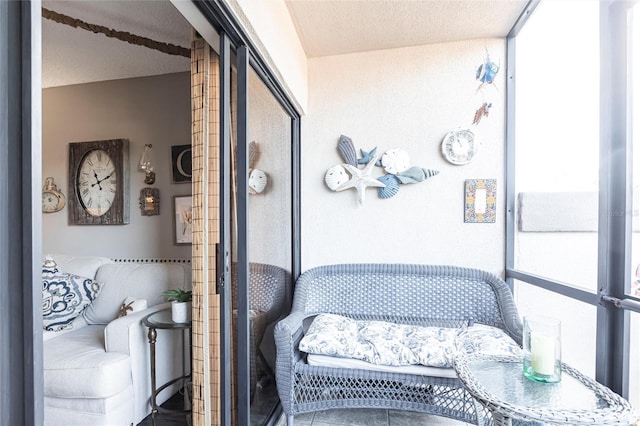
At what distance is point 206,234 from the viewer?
138cm

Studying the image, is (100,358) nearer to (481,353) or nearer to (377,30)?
(481,353)

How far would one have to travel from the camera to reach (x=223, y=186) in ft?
4.14

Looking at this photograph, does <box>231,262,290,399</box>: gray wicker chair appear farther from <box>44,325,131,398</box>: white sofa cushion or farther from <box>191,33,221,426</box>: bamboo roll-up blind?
<box>44,325,131,398</box>: white sofa cushion

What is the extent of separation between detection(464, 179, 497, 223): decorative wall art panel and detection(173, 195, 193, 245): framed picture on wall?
2.19 meters

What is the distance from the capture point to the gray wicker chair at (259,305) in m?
1.47

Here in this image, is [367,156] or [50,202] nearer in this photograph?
[367,156]

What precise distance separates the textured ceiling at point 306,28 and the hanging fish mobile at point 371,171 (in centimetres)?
77

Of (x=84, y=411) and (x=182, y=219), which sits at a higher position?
(x=182, y=219)

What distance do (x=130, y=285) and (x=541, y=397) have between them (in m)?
2.48

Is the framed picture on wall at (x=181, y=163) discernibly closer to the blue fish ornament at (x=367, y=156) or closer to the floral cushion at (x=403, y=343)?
the blue fish ornament at (x=367, y=156)

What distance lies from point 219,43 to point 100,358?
1.72 metres

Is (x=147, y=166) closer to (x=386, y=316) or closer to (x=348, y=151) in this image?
(x=348, y=151)

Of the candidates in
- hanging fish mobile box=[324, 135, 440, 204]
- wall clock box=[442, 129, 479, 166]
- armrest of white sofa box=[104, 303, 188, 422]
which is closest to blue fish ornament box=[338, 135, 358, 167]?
hanging fish mobile box=[324, 135, 440, 204]

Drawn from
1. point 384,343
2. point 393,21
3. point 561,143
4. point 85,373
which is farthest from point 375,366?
point 393,21
